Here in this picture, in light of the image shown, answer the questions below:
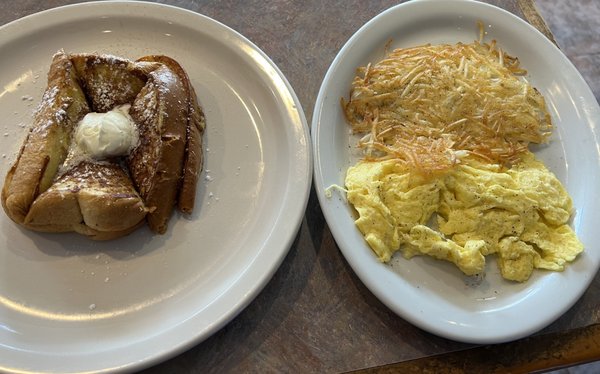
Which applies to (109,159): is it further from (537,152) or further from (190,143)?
(537,152)

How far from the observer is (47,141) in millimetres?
1578

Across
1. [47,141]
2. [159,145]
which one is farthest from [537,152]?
[47,141]

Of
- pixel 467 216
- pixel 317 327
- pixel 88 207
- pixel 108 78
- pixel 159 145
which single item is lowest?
pixel 317 327

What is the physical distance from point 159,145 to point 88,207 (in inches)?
11.8

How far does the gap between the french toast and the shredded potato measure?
2.26 feet

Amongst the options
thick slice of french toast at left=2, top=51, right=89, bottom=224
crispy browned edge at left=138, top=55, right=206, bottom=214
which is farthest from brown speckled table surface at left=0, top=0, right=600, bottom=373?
thick slice of french toast at left=2, top=51, right=89, bottom=224

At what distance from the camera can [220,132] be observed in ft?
6.11

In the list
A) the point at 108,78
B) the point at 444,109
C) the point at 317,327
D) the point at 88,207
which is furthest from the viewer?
the point at 444,109

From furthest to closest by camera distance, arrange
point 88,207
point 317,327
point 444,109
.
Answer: point 444,109, point 317,327, point 88,207

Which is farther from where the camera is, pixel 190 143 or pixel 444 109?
pixel 444 109

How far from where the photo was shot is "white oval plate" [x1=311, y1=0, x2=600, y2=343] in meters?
1.53

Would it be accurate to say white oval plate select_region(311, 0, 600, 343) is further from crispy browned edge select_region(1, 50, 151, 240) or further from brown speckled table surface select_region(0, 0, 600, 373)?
crispy browned edge select_region(1, 50, 151, 240)

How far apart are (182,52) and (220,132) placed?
415mm

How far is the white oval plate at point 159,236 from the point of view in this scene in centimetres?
143
